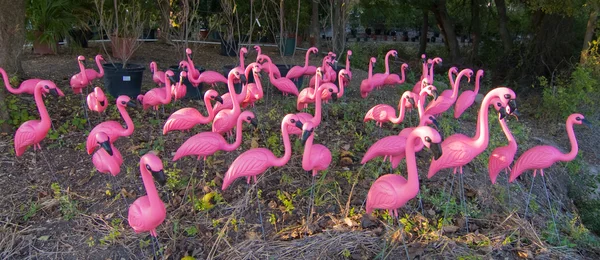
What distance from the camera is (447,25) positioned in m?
12.1

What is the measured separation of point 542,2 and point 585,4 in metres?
0.65

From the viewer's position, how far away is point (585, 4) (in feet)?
23.3

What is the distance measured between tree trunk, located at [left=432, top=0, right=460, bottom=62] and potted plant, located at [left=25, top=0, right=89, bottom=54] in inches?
327

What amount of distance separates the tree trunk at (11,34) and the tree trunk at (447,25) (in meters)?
9.06

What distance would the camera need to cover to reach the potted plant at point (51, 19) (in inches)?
315

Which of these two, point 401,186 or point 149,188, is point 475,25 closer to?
point 401,186

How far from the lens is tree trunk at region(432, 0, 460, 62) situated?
11.5m

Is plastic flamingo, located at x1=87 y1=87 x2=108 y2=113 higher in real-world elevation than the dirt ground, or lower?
higher

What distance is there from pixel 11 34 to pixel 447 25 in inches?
399

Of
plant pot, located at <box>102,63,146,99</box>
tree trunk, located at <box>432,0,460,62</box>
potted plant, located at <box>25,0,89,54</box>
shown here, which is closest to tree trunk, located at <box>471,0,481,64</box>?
tree trunk, located at <box>432,0,460,62</box>

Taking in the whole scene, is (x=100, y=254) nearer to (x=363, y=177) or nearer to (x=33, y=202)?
(x=33, y=202)

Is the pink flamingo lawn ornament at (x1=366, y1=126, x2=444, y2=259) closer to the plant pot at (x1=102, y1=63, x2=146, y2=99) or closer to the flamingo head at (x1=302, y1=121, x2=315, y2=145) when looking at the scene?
the flamingo head at (x1=302, y1=121, x2=315, y2=145)

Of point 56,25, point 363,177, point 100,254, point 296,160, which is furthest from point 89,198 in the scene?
point 56,25

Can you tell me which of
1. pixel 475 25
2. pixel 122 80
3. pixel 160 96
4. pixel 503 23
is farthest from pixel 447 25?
pixel 160 96
